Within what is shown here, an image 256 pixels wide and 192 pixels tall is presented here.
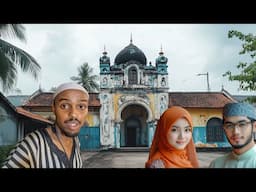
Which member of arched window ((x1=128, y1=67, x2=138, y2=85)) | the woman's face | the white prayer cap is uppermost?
arched window ((x1=128, y1=67, x2=138, y2=85))

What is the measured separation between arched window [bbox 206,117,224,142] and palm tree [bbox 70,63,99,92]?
4.77 feet

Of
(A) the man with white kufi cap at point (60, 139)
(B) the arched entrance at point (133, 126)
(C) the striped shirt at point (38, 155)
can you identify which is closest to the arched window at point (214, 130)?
(B) the arched entrance at point (133, 126)

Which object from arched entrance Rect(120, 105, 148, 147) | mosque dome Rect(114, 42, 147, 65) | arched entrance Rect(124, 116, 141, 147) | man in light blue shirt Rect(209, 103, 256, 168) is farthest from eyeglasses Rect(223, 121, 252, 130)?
mosque dome Rect(114, 42, 147, 65)

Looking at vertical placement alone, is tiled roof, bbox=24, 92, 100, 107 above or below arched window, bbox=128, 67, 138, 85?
below

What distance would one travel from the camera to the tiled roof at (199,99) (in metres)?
4.89

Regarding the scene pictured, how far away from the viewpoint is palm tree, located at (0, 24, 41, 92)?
16.1ft

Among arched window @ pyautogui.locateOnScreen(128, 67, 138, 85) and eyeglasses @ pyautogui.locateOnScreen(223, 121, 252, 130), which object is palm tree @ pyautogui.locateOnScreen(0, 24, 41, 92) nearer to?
arched window @ pyautogui.locateOnScreen(128, 67, 138, 85)

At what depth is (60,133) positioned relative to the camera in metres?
4.47

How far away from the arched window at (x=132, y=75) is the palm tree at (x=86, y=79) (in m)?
0.54

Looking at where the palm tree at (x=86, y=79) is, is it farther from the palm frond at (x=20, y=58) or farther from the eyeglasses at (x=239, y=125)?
the eyeglasses at (x=239, y=125)

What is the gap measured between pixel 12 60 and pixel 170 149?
97.1 inches

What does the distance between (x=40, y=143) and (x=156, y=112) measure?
1.52 metres
